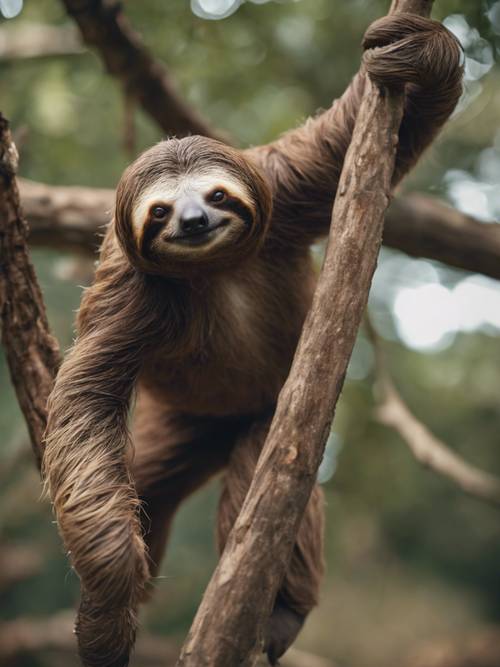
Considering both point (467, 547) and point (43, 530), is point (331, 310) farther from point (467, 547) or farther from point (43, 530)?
point (467, 547)

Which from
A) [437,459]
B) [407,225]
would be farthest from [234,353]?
[407,225]

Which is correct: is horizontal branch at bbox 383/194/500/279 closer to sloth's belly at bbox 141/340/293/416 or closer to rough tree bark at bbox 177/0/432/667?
sloth's belly at bbox 141/340/293/416

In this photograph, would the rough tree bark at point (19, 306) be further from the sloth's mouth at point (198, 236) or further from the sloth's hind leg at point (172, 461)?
the sloth's hind leg at point (172, 461)

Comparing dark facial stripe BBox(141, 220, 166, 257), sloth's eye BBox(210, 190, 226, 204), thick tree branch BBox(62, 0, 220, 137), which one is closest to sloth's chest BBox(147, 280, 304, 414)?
dark facial stripe BBox(141, 220, 166, 257)

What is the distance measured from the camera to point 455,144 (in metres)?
9.85

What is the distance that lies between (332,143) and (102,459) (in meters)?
2.52

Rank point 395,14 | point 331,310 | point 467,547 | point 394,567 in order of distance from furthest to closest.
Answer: point 394,567
point 467,547
point 395,14
point 331,310

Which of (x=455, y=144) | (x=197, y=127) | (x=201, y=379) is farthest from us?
(x=455, y=144)

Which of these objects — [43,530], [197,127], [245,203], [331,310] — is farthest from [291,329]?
[43,530]

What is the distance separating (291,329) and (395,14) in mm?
2162

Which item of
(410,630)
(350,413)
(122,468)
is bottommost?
(410,630)

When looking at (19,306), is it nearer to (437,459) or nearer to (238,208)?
(238,208)

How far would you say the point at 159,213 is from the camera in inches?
179

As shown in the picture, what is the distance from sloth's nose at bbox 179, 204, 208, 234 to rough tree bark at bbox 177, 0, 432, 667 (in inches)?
28.2
